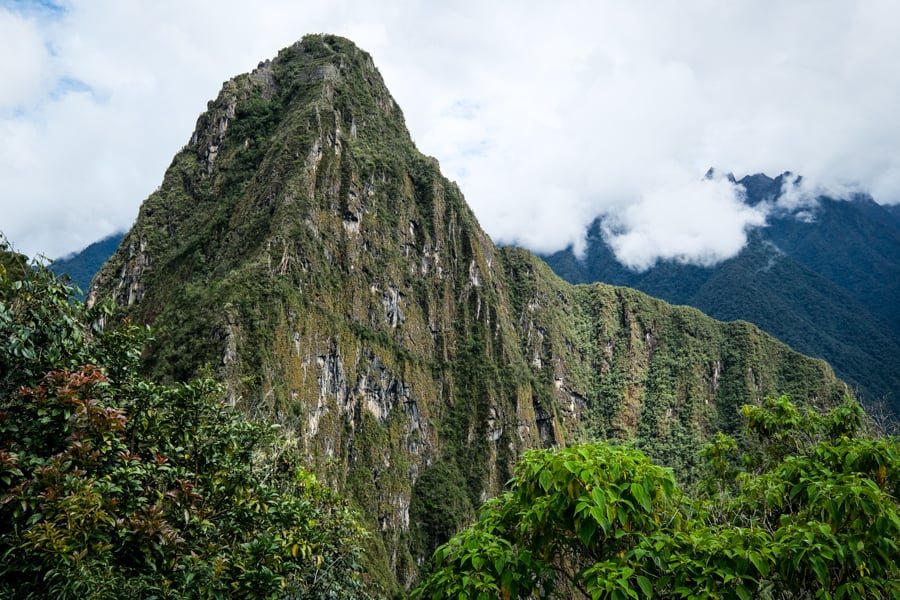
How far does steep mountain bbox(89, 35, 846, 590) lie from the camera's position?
75.8 meters

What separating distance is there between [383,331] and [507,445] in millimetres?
38122

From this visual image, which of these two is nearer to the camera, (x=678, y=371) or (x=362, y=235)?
(x=362, y=235)

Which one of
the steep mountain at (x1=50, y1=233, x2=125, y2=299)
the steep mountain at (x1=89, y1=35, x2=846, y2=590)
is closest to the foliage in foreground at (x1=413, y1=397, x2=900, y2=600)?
the steep mountain at (x1=89, y1=35, x2=846, y2=590)

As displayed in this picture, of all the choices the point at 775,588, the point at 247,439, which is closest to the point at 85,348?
the point at 247,439

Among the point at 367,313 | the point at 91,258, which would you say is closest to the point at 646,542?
the point at 367,313

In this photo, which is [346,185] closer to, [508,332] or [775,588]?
[508,332]

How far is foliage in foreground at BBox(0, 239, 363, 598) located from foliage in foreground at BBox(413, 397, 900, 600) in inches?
105

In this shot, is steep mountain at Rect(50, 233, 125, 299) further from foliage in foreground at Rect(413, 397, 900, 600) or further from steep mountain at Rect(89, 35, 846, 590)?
foliage in foreground at Rect(413, 397, 900, 600)

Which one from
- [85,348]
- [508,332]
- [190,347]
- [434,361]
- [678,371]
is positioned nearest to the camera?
[85,348]

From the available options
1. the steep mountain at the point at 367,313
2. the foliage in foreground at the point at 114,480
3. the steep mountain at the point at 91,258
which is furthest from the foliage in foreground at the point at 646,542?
the steep mountain at the point at 91,258

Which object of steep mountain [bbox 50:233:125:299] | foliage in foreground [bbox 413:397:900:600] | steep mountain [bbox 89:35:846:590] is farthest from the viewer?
steep mountain [bbox 50:233:125:299]

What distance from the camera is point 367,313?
9875 centimetres

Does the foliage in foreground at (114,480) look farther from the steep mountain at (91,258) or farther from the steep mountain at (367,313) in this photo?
the steep mountain at (91,258)

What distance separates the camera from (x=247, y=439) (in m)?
8.41
